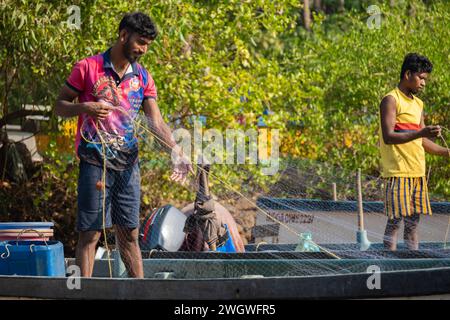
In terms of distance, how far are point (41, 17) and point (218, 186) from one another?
237 cm

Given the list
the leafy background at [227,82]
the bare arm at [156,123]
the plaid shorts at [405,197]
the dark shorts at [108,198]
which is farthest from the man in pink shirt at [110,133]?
the leafy background at [227,82]

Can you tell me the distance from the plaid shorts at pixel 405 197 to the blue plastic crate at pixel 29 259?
2.49m

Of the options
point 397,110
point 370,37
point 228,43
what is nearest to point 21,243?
point 397,110

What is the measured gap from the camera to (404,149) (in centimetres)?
742

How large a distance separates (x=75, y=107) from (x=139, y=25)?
2.15ft

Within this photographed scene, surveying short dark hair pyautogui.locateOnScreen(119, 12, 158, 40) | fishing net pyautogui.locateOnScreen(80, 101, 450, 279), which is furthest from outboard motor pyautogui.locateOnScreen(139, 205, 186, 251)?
short dark hair pyautogui.locateOnScreen(119, 12, 158, 40)

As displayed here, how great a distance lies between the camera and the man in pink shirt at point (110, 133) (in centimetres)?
621

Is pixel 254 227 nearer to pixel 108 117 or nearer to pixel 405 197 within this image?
pixel 405 197

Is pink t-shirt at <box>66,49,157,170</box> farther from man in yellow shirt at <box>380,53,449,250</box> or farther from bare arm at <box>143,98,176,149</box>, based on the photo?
man in yellow shirt at <box>380,53,449,250</box>

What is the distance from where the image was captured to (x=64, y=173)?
10805 mm

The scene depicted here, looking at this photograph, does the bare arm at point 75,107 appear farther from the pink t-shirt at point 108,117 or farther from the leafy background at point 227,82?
the leafy background at point 227,82

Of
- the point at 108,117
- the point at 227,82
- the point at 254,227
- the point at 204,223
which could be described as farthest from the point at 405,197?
the point at 227,82

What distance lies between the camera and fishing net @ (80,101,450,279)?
6.35m
